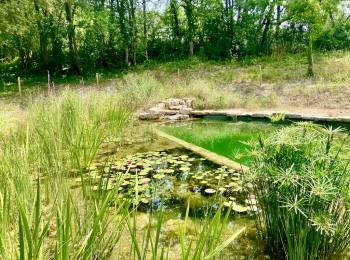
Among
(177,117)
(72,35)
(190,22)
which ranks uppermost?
(190,22)

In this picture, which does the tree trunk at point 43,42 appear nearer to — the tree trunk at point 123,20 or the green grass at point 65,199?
the tree trunk at point 123,20

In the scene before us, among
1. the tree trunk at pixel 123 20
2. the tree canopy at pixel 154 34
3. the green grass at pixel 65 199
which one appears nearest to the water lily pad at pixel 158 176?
the green grass at pixel 65 199

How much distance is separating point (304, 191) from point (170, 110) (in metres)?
6.86

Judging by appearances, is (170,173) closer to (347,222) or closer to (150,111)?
(347,222)

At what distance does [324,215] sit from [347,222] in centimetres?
21

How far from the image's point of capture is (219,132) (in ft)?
20.2

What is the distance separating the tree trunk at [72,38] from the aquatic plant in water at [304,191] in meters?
15.3

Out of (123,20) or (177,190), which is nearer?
(177,190)

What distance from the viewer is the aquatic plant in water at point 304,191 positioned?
1.50 metres

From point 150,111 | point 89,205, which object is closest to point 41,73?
point 150,111

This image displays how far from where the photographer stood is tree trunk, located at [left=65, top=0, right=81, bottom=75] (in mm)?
15289

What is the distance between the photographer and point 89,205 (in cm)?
173

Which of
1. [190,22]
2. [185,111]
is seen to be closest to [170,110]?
[185,111]

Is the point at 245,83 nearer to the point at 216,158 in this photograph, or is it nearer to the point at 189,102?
the point at 189,102
